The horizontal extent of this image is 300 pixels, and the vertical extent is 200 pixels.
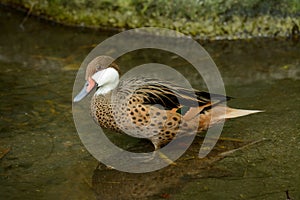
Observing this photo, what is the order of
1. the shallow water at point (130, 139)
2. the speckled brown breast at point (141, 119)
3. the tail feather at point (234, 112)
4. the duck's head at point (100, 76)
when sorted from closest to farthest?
the shallow water at point (130, 139) < the speckled brown breast at point (141, 119) < the duck's head at point (100, 76) < the tail feather at point (234, 112)

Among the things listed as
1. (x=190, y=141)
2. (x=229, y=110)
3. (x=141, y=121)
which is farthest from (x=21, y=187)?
(x=229, y=110)

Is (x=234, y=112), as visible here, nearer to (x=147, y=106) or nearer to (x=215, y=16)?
(x=147, y=106)

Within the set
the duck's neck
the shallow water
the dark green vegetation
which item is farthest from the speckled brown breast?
the dark green vegetation

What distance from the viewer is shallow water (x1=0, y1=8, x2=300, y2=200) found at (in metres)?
4.03

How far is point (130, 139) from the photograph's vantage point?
484 cm

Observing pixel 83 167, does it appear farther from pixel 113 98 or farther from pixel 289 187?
pixel 289 187

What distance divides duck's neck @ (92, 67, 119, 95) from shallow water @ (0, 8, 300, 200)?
1.50 ft

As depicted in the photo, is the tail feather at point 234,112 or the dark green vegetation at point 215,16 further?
the dark green vegetation at point 215,16

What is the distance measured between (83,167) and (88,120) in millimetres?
784

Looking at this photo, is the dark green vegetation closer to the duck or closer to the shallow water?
the shallow water

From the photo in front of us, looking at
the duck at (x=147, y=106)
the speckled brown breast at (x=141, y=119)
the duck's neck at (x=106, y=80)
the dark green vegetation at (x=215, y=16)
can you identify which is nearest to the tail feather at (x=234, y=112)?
the duck at (x=147, y=106)

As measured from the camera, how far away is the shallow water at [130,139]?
403cm

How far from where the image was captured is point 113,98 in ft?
15.0

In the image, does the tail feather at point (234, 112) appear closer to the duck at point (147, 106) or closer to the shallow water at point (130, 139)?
the duck at point (147, 106)
